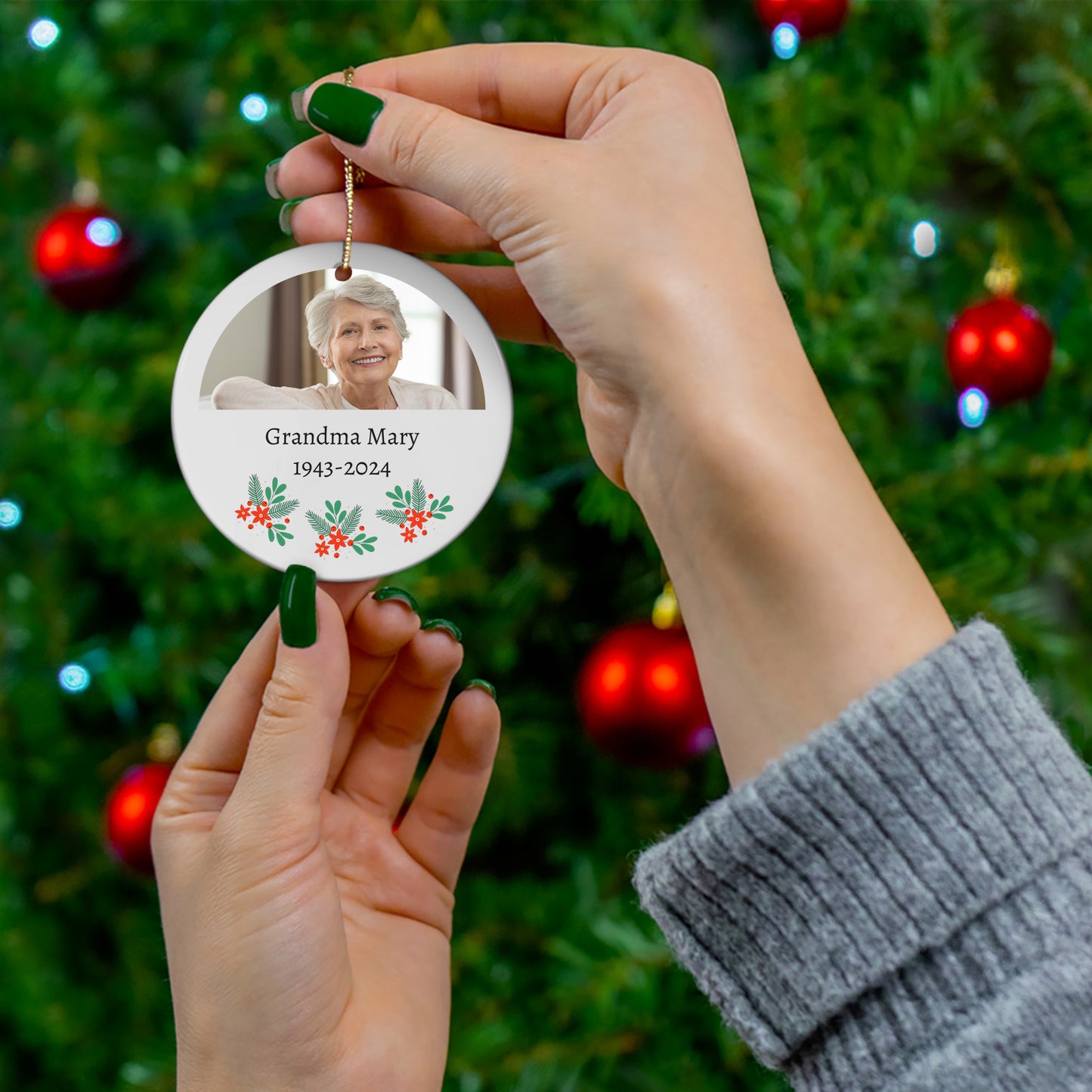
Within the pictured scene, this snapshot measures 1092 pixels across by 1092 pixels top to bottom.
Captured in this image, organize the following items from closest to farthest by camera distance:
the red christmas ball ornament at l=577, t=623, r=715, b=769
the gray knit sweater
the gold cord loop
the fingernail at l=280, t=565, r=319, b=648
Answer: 1. the gray knit sweater
2. the fingernail at l=280, t=565, r=319, b=648
3. the gold cord loop
4. the red christmas ball ornament at l=577, t=623, r=715, b=769

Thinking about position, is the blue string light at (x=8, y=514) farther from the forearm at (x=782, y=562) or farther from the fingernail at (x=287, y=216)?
the forearm at (x=782, y=562)

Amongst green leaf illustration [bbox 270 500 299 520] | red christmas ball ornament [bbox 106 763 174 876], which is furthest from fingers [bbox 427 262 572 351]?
red christmas ball ornament [bbox 106 763 174 876]

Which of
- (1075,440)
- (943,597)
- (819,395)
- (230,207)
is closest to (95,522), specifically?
(230,207)

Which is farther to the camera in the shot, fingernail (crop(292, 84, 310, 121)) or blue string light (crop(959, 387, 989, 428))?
blue string light (crop(959, 387, 989, 428))

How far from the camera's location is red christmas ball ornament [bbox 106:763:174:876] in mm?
860

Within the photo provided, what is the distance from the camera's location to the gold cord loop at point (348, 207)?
26.6 inches

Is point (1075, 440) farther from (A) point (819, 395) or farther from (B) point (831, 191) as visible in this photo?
(A) point (819, 395)

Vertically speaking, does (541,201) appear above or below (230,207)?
above

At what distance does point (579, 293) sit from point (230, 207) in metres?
0.58

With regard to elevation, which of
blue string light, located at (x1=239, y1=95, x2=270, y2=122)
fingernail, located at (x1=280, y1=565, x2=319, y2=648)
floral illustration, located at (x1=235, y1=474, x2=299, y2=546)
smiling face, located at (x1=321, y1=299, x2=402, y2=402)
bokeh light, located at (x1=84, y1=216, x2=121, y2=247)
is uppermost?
blue string light, located at (x1=239, y1=95, x2=270, y2=122)

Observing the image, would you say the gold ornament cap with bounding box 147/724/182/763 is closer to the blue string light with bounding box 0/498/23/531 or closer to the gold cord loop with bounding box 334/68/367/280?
the blue string light with bounding box 0/498/23/531

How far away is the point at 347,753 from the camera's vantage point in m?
0.78

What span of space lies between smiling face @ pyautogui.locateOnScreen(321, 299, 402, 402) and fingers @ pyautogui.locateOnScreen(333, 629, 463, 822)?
231mm

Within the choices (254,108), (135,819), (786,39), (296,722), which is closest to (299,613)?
(296,722)
